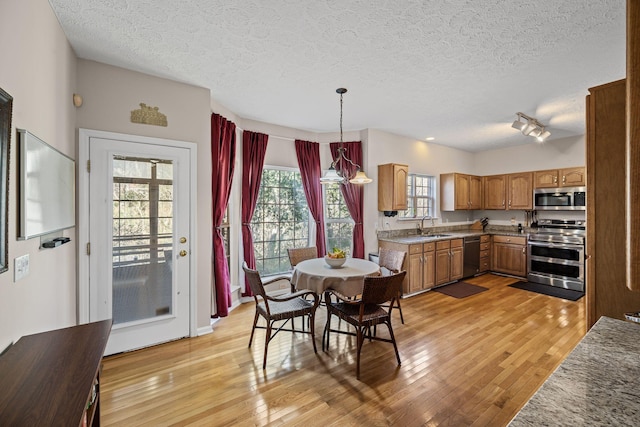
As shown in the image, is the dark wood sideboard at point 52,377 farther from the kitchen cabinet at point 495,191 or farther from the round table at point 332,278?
the kitchen cabinet at point 495,191

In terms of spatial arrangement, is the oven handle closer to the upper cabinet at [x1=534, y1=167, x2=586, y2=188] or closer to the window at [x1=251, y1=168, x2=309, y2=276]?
the upper cabinet at [x1=534, y1=167, x2=586, y2=188]

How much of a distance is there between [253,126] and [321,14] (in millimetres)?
2452

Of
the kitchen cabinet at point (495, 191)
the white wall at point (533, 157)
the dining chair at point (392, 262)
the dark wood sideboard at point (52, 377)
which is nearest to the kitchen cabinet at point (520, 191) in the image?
the kitchen cabinet at point (495, 191)

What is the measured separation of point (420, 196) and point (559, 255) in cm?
255

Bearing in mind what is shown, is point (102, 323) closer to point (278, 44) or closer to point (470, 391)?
point (278, 44)

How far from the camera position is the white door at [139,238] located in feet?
8.51

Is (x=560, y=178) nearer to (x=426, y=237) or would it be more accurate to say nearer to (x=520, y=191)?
(x=520, y=191)

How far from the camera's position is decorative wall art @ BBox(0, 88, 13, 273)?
47.0 inches

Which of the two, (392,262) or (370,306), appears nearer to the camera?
(370,306)

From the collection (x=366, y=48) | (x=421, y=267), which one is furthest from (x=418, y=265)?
(x=366, y=48)

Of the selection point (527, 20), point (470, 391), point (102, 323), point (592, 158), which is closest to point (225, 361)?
point (102, 323)

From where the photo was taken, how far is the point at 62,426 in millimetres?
852

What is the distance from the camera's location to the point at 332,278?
8.71ft

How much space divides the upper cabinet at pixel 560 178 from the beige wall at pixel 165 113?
6048mm
